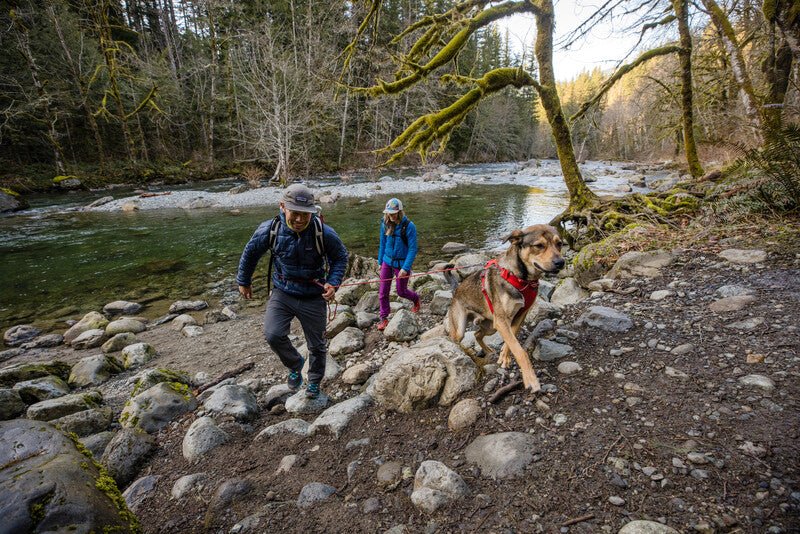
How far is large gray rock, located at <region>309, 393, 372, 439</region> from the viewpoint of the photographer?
3.51m

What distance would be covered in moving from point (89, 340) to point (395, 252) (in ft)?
22.7

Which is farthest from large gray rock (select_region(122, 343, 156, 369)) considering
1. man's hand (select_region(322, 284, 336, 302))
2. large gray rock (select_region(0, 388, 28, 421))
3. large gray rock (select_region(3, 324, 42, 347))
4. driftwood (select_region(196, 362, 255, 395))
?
man's hand (select_region(322, 284, 336, 302))

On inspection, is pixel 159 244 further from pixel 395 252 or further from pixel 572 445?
pixel 572 445

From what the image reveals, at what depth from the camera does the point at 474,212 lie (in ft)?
59.1

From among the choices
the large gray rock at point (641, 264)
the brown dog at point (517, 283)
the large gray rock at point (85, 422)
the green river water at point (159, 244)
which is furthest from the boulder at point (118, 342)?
the large gray rock at point (641, 264)

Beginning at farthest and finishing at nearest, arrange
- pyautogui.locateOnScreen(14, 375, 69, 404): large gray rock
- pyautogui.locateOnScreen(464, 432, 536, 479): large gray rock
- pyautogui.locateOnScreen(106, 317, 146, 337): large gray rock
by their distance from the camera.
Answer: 1. pyautogui.locateOnScreen(106, 317, 146, 337): large gray rock
2. pyautogui.locateOnScreen(14, 375, 69, 404): large gray rock
3. pyautogui.locateOnScreen(464, 432, 536, 479): large gray rock

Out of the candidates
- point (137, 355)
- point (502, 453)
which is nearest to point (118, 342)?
point (137, 355)

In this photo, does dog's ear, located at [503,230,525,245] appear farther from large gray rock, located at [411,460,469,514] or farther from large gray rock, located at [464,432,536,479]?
large gray rock, located at [411,460,469,514]

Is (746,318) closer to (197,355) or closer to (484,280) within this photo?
(484,280)

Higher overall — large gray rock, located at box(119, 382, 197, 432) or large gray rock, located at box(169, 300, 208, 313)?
large gray rock, located at box(119, 382, 197, 432)

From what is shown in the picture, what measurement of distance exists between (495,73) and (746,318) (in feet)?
23.6

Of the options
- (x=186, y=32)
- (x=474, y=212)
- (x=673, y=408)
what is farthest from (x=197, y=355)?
(x=186, y=32)

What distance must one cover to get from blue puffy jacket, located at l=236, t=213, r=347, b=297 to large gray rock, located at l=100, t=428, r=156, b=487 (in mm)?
1988

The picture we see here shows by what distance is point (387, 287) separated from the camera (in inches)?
259
